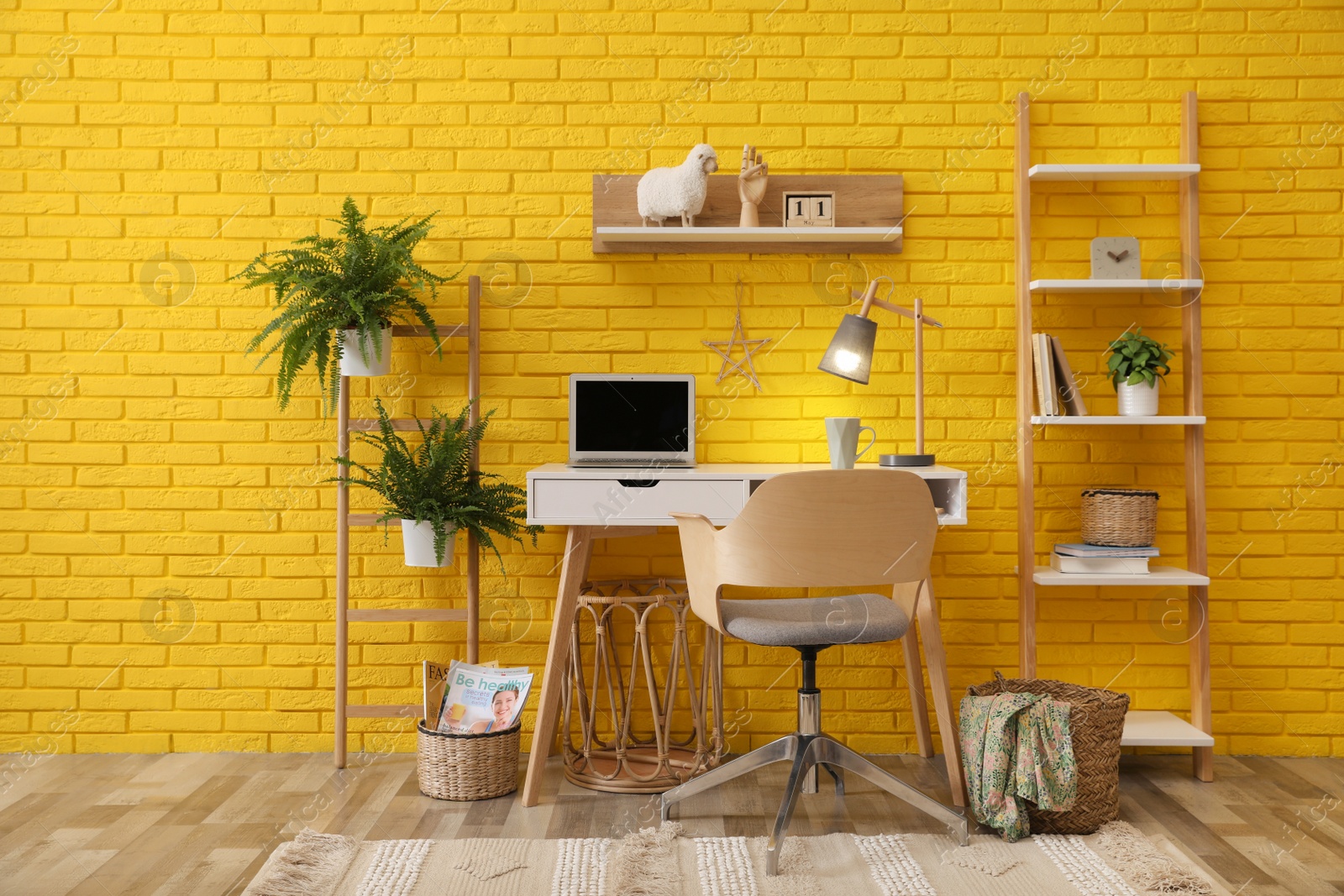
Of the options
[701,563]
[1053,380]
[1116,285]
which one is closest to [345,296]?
[701,563]

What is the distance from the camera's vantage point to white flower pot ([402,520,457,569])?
2.69 metres

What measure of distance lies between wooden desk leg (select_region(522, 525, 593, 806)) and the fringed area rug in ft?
0.98

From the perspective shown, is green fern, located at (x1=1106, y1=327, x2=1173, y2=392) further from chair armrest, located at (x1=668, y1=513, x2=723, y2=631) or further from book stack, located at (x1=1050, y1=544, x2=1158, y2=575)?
chair armrest, located at (x1=668, y1=513, x2=723, y2=631)

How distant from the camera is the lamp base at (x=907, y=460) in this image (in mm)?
2697

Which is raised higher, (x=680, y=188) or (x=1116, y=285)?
(x=680, y=188)

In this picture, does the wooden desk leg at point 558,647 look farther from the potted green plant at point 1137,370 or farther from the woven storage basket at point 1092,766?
the potted green plant at point 1137,370

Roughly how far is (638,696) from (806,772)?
0.79 m

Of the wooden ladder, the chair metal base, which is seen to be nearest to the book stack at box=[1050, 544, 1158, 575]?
the chair metal base

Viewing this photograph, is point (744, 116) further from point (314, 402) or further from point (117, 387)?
point (117, 387)

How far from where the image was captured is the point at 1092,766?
2352mm

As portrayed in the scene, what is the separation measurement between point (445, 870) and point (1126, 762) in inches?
76.6

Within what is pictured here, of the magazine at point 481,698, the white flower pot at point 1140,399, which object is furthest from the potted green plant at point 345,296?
the white flower pot at point 1140,399

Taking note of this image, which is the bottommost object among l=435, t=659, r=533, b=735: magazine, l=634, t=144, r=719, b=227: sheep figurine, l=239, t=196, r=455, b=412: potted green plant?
l=435, t=659, r=533, b=735: magazine

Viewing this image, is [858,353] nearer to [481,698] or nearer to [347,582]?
[481,698]
